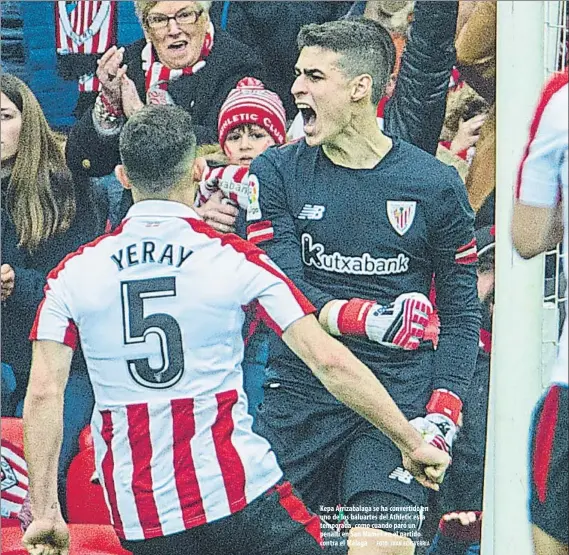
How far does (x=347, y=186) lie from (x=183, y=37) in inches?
26.1

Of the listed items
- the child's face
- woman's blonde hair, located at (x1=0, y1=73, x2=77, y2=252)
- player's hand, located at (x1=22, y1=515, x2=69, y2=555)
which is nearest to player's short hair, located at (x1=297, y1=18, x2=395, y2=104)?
the child's face

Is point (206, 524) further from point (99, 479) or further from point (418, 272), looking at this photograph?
point (418, 272)

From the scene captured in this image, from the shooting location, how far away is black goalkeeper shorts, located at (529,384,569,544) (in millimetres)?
2611

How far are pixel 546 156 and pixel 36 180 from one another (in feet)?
4.98

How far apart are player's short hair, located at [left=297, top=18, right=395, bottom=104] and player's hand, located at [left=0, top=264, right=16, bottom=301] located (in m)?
1.11

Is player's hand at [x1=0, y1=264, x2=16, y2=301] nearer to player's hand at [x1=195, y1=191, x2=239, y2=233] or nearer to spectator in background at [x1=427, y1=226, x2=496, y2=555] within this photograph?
player's hand at [x1=195, y1=191, x2=239, y2=233]

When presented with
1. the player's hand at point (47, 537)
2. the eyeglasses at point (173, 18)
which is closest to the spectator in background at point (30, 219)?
the player's hand at point (47, 537)

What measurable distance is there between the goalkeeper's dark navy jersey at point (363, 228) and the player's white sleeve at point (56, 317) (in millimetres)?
579

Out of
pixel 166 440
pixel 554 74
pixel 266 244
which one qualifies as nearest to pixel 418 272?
pixel 266 244

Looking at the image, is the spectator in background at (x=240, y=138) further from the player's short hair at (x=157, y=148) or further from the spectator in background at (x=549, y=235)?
the spectator in background at (x=549, y=235)

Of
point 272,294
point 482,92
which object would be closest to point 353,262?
point 272,294

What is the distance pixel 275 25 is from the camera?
311cm

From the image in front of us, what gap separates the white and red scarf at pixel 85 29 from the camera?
3.13m

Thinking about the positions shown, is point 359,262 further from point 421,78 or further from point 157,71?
point 157,71
